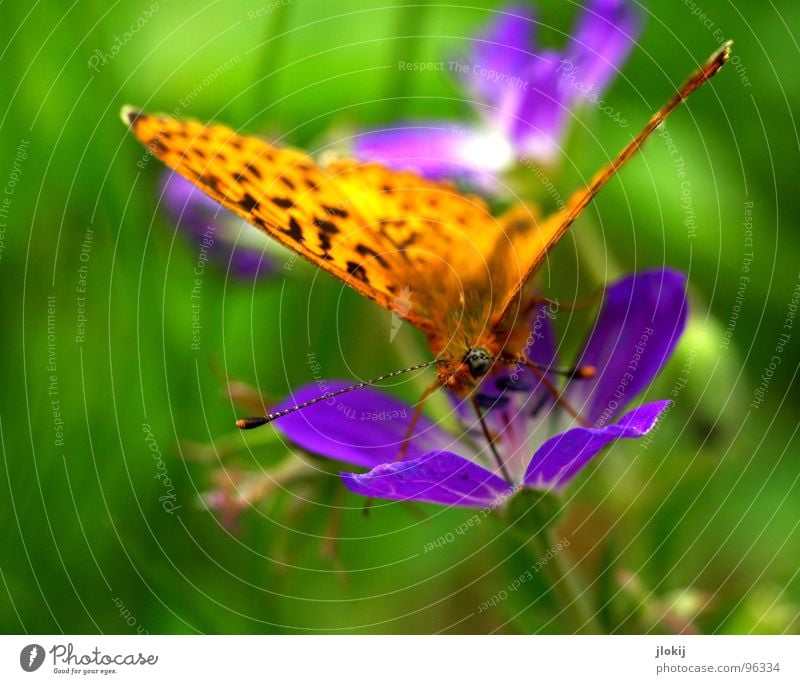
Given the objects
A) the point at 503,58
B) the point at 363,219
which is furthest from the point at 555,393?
the point at 503,58

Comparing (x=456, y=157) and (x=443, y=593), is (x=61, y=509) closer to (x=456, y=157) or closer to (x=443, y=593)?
(x=443, y=593)

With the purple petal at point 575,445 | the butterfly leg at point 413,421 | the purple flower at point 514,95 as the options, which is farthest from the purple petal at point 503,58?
the purple petal at point 575,445

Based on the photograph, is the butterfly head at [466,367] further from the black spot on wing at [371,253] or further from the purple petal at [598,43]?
the purple petal at [598,43]

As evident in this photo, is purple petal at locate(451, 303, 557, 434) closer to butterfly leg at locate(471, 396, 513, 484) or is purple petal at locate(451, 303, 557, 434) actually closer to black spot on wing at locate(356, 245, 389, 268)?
butterfly leg at locate(471, 396, 513, 484)

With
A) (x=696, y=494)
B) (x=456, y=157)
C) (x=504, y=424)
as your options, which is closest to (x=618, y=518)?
(x=696, y=494)

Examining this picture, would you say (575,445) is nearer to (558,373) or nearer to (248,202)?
(558,373)

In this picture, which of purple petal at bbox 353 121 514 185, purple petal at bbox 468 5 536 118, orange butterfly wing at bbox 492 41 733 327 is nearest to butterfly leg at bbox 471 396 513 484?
orange butterfly wing at bbox 492 41 733 327
